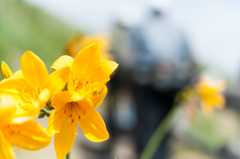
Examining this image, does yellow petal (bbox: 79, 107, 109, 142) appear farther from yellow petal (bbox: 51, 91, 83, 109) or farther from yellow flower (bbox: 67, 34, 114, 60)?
yellow flower (bbox: 67, 34, 114, 60)

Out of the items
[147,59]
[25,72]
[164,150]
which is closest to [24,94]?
[25,72]

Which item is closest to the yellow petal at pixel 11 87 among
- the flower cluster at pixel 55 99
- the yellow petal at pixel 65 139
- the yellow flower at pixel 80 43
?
the flower cluster at pixel 55 99

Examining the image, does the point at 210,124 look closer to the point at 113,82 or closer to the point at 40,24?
the point at 113,82

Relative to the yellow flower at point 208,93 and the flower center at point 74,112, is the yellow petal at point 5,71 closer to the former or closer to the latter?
the flower center at point 74,112

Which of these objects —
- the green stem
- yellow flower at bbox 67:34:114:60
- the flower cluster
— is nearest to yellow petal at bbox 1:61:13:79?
the flower cluster

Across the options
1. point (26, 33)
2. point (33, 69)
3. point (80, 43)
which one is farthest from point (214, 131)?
point (33, 69)

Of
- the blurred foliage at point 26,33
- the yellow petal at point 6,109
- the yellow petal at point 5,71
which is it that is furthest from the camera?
the blurred foliage at point 26,33

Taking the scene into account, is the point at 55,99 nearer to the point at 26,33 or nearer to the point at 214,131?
the point at 214,131

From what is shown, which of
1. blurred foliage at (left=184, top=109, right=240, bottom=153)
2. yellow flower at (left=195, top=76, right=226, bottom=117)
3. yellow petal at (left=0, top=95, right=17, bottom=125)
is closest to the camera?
yellow petal at (left=0, top=95, right=17, bottom=125)
